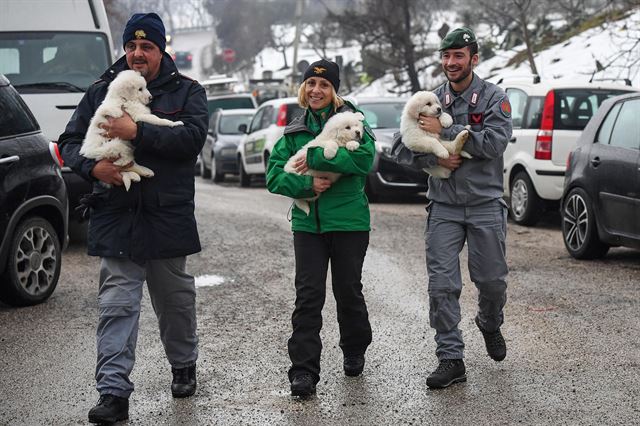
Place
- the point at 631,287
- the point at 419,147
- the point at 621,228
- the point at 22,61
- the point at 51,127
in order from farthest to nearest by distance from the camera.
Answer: the point at 22,61 < the point at 51,127 < the point at 621,228 < the point at 631,287 < the point at 419,147

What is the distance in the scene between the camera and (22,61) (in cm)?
1312

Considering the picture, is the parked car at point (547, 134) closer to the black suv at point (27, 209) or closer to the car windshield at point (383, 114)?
the car windshield at point (383, 114)

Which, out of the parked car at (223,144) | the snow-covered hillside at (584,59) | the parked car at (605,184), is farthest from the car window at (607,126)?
the parked car at (223,144)

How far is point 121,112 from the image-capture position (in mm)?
5523

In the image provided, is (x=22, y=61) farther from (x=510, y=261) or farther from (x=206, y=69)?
(x=206, y=69)

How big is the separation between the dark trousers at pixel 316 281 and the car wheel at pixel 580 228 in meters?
5.08

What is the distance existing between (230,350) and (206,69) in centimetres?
9174

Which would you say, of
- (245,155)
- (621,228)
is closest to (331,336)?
(621,228)

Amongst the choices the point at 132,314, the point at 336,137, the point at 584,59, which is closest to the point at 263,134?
the point at 584,59

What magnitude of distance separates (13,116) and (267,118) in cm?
1280

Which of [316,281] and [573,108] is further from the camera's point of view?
[573,108]

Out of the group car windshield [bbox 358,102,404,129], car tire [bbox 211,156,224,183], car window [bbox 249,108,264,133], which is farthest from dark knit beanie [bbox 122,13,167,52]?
car tire [bbox 211,156,224,183]

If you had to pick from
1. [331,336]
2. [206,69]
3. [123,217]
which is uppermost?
[123,217]

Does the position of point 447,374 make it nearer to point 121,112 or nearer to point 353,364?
point 353,364
